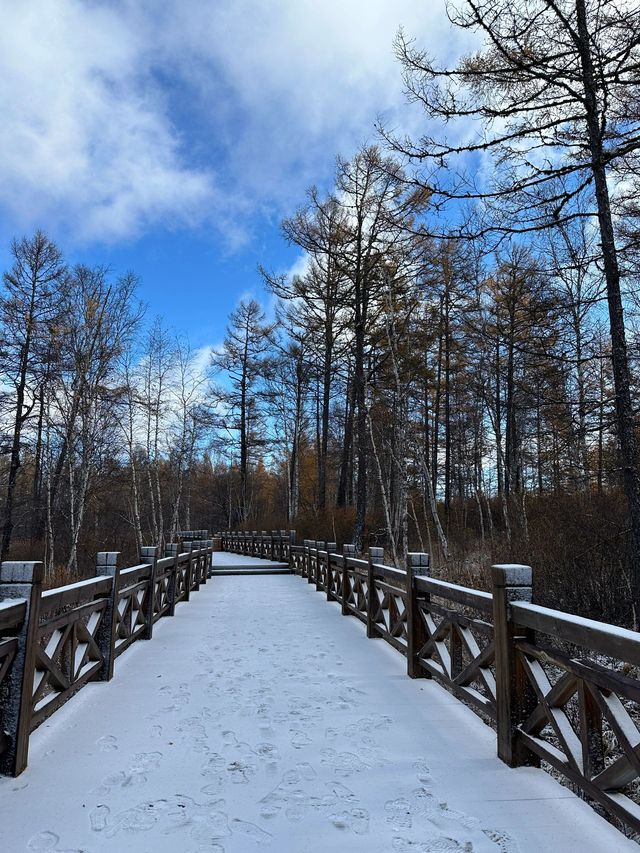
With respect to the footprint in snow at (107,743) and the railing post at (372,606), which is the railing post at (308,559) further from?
the footprint in snow at (107,743)

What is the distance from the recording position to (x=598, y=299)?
6793 mm

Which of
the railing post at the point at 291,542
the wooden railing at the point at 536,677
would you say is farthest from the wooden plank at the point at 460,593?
the railing post at the point at 291,542

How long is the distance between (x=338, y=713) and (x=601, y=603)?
5.12 metres

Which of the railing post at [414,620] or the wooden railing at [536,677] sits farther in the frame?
the railing post at [414,620]

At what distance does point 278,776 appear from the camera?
116 inches

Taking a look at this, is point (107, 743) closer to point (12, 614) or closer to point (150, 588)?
point (12, 614)

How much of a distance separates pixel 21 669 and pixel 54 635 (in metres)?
0.92

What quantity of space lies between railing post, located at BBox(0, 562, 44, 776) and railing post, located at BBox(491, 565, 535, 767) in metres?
2.77

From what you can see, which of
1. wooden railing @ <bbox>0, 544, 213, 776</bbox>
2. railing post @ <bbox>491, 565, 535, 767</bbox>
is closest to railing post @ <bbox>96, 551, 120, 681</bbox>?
wooden railing @ <bbox>0, 544, 213, 776</bbox>

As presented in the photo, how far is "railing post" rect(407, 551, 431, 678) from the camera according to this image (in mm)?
4938

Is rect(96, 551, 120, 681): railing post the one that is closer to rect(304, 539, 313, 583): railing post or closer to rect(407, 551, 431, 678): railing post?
rect(407, 551, 431, 678): railing post

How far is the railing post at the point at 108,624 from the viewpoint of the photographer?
486 centimetres

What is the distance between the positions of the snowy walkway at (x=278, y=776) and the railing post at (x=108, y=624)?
17cm

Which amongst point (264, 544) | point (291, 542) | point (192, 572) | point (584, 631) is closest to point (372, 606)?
point (584, 631)
